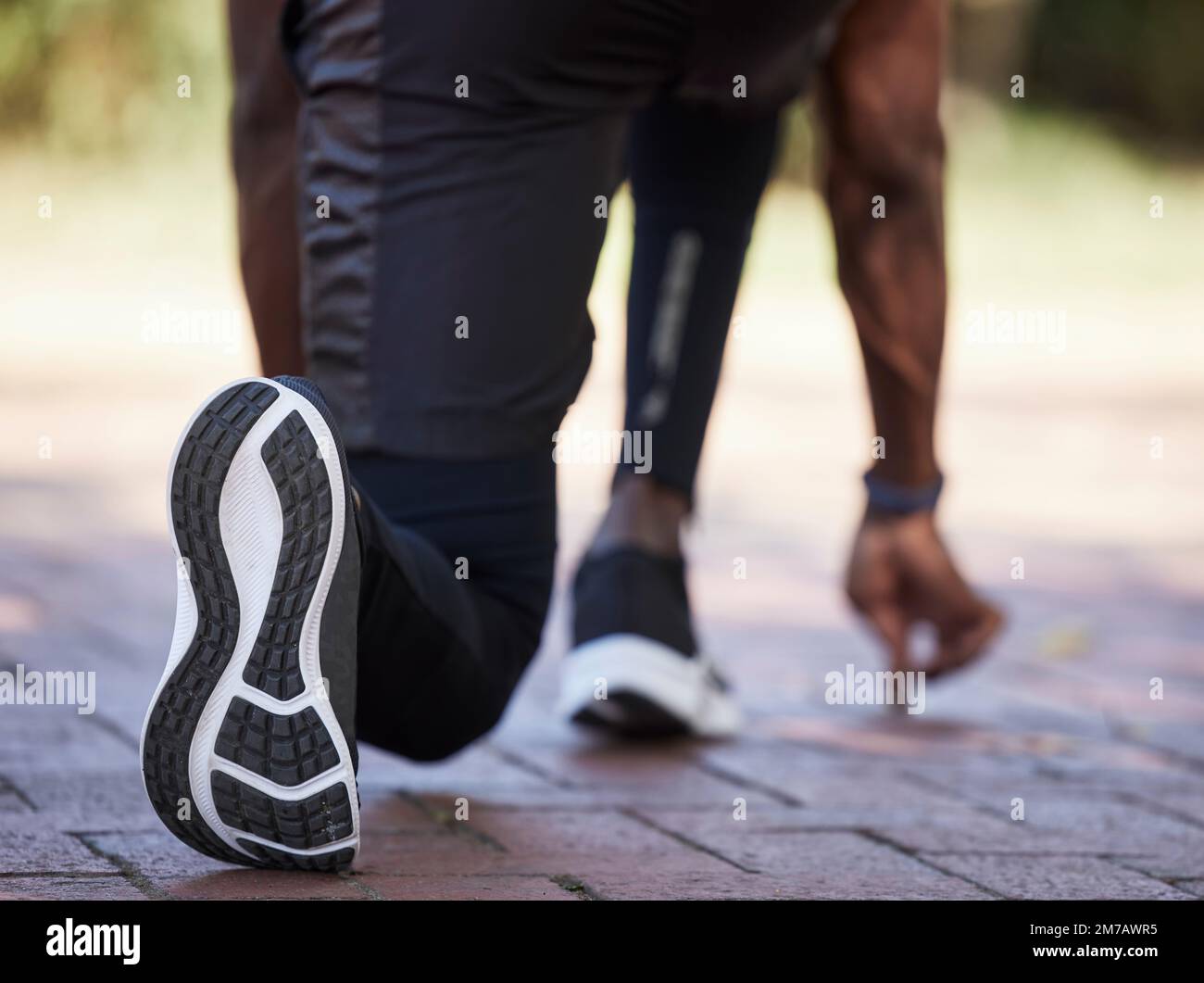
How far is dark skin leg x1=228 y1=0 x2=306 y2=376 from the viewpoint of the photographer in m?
2.21

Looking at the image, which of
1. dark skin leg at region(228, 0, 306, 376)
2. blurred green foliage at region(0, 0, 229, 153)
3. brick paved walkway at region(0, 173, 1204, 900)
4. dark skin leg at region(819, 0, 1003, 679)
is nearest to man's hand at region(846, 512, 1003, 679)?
dark skin leg at region(819, 0, 1003, 679)

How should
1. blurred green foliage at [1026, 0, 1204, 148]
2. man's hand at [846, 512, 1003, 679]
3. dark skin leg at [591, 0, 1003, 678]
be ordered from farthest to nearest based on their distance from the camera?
1. blurred green foliage at [1026, 0, 1204, 148]
2. man's hand at [846, 512, 1003, 679]
3. dark skin leg at [591, 0, 1003, 678]

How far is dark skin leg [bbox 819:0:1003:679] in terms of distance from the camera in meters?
2.62

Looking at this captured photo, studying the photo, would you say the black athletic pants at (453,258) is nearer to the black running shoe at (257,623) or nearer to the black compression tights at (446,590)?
the black compression tights at (446,590)

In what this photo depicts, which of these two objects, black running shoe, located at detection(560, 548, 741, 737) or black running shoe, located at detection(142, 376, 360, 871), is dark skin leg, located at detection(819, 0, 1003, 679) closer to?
black running shoe, located at detection(560, 548, 741, 737)

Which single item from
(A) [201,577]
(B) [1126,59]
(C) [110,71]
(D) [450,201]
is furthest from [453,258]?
(B) [1126,59]

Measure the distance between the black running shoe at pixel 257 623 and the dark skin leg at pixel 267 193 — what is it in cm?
77

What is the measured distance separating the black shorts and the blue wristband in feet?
3.54

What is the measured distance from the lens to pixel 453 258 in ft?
5.69

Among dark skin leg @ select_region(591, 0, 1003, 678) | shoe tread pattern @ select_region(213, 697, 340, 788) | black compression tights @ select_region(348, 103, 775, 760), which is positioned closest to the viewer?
shoe tread pattern @ select_region(213, 697, 340, 788)

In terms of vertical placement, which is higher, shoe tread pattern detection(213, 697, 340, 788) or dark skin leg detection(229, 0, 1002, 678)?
dark skin leg detection(229, 0, 1002, 678)

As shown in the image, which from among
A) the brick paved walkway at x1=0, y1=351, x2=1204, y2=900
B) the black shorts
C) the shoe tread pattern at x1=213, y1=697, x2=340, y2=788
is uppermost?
the black shorts

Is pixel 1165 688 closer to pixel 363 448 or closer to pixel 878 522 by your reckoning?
pixel 878 522

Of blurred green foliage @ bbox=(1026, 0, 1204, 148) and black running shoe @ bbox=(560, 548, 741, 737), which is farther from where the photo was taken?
blurred green foliage @ bbox=(1026, 0, 1204, 148)
